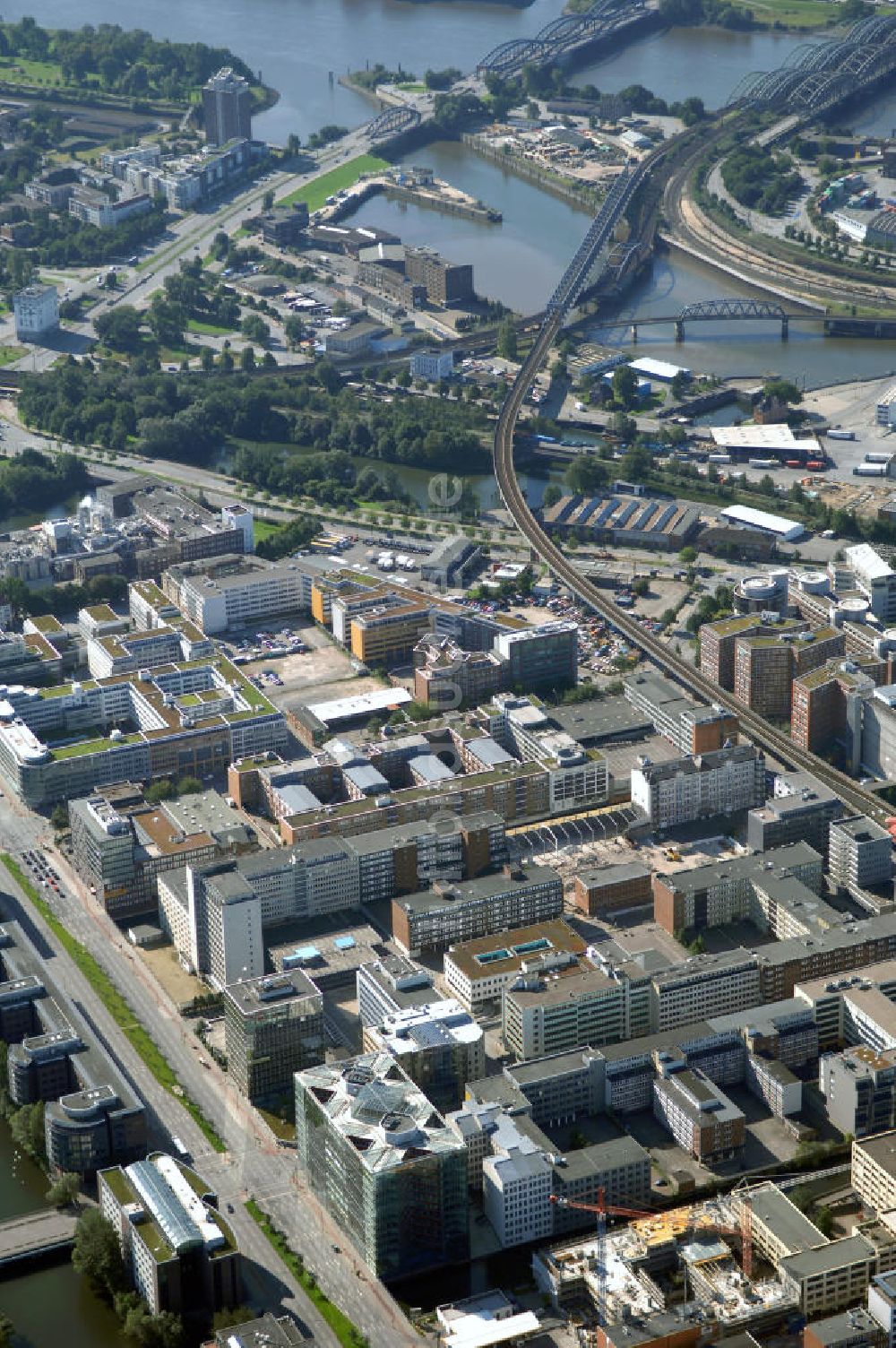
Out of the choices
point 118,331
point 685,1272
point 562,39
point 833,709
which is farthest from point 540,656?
point 562,39

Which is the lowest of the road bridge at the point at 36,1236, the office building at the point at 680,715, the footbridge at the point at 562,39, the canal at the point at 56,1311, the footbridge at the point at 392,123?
the canal at the point at 56,1311

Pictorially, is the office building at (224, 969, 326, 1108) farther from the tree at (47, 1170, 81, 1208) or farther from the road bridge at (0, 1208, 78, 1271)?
the road bridge at (0, 1208, 78, 1271)

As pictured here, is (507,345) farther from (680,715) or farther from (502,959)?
(502,959)

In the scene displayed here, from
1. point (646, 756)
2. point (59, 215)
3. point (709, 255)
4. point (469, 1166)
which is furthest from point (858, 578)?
point (59, 215)

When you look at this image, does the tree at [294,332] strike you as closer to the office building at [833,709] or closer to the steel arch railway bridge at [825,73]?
the office building at [833,709]

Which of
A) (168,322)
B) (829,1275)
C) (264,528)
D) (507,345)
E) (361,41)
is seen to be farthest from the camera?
(361,41)

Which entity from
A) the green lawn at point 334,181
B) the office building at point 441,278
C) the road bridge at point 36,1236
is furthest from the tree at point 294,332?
the road bridge at point 36,1236

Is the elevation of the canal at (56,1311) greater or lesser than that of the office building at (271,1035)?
lesser
